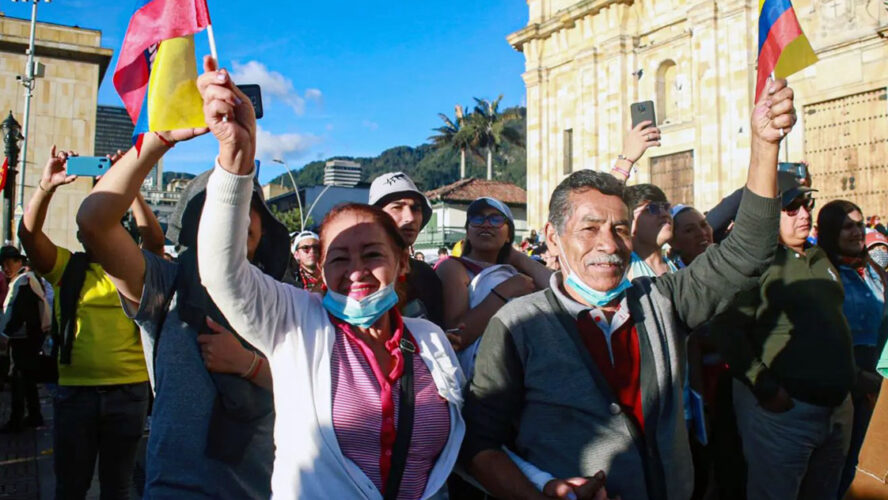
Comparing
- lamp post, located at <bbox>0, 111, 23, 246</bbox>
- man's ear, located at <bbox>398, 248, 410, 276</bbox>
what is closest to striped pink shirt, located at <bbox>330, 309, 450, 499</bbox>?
man's ear, located at <bbox>398, 248, 410, 276</bbox>

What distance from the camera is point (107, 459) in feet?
12.5

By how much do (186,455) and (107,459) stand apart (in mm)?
1993

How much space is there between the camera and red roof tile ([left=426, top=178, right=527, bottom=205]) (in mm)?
47150

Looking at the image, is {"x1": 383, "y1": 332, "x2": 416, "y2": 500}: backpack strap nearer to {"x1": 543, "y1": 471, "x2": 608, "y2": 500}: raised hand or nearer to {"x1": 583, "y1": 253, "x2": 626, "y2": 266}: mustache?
{"x1": 543, "y1": 471, "x2": 608, "y2": 500}: raised hand

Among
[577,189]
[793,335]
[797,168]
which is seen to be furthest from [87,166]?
[797,168]

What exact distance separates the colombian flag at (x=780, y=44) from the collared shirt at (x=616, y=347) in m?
1.08

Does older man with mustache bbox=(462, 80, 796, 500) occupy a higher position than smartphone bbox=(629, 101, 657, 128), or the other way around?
smartphone bbox=(629, 101, 657, 128)

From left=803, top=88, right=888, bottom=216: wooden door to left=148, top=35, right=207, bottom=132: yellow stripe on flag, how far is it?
64.5 ft

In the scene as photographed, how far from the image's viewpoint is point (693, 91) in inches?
956

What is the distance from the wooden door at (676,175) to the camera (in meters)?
24.7

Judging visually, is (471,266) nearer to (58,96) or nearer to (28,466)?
(28,466)

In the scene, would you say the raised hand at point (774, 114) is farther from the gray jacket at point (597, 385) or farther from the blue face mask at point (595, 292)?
the blue face mask at point (595, 292)

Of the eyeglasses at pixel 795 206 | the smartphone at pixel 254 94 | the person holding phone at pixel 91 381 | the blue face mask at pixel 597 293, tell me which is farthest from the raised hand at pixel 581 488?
the person holding phone at pixel 91 381

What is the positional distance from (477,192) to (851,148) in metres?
31.6
